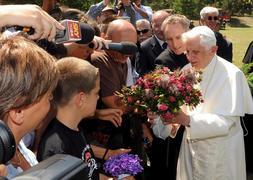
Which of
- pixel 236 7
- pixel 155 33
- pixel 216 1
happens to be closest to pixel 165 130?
pixel 155 33

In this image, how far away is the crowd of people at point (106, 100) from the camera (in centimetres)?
162

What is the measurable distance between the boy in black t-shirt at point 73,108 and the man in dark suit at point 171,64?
2343 mm

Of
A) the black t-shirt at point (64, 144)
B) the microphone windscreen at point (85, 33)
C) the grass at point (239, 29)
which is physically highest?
the microphone windscreen at point (85, 33)

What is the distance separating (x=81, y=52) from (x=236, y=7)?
165 ft

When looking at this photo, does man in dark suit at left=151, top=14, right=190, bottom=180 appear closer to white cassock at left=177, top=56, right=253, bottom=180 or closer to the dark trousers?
the dark trousers

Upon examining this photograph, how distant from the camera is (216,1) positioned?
4834cm

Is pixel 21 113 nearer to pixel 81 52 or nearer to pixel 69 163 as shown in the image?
pixel 69 163

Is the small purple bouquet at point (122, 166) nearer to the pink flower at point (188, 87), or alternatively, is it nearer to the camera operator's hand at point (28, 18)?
the pink flower at point (188, 87)

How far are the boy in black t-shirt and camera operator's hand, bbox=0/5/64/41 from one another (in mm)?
1002

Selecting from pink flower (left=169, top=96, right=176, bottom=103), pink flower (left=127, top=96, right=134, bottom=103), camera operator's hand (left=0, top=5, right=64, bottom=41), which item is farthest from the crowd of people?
pink flower (left=169, top=96, right=176, bottom=103)

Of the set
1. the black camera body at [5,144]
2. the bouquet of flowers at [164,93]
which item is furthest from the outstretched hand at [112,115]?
the black camera body at [5,144]

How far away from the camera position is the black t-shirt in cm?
256

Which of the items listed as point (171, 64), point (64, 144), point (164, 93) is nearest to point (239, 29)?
point (171, 64)

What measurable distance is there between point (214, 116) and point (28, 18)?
2.91 metres
